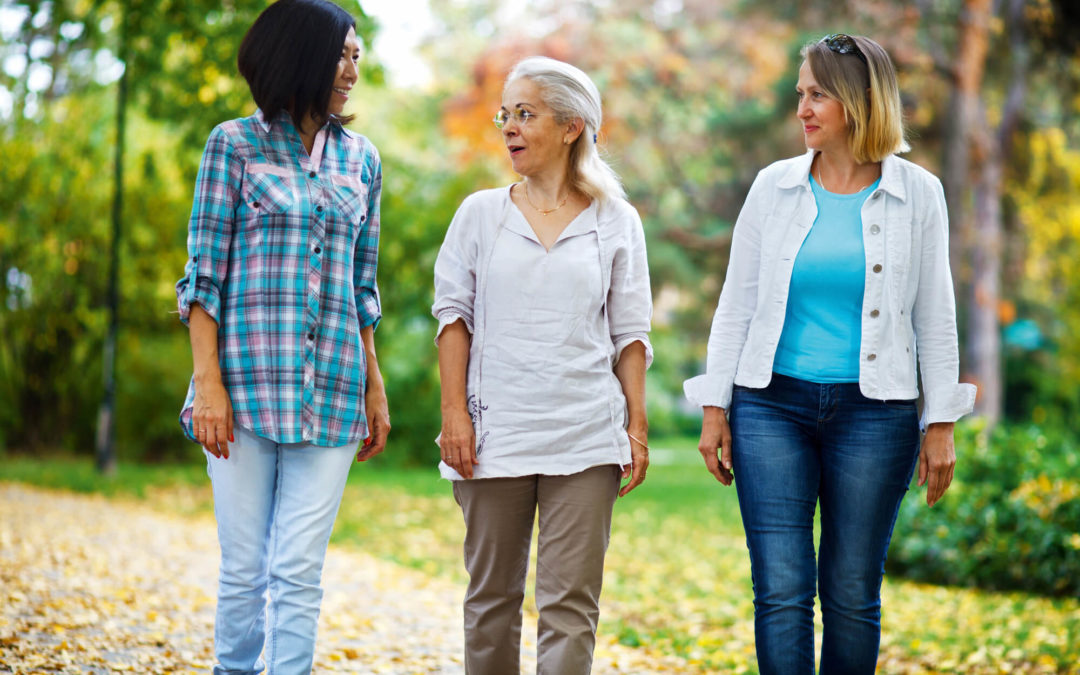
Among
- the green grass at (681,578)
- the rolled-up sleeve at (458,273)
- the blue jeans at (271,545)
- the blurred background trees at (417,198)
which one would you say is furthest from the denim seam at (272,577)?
the blurred background trees at (417,198)

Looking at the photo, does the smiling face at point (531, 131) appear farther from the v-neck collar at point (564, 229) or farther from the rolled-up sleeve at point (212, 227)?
the rolled-up sleeve at point (212, 227)

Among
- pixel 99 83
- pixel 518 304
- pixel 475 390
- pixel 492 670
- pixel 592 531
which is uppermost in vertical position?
pixel 99 83

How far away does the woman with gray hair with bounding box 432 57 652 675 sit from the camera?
320cm

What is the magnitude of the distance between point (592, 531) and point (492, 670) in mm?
527

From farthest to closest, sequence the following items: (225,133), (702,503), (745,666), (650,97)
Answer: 1. (650,97)
2. (702,503)
3. (745,666)
4. (225,133)

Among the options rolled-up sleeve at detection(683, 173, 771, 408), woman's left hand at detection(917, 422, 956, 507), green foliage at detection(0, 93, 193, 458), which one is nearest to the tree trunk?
green foliage at detection(0, 93, 193, 458)

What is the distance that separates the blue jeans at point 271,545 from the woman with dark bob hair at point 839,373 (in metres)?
1.15

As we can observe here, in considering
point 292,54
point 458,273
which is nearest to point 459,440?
point 458,273

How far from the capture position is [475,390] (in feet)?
10.7

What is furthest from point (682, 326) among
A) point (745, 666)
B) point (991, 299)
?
point (745, 666)

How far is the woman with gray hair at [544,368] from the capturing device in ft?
10.5

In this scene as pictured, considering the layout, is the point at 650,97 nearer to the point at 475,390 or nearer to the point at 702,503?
the point at 702,503

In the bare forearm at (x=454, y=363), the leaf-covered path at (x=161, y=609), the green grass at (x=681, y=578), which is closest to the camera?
the bare forearm at (x=454, y=363)

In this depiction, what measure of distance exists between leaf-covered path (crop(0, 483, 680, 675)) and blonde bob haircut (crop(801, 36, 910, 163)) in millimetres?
2757
